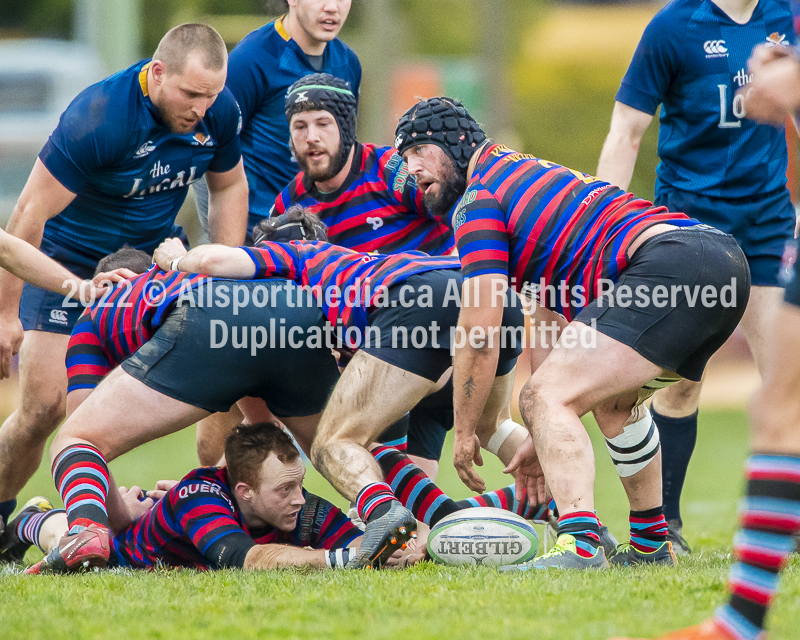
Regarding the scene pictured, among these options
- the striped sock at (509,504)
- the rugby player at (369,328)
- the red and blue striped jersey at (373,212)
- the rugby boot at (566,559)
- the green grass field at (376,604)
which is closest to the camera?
the green grass field at (376,604)

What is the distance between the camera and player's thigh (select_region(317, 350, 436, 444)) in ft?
14.1

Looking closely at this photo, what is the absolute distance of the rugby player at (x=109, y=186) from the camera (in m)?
5.09

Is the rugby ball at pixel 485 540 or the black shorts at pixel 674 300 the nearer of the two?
the black shorts at pixel 674 300

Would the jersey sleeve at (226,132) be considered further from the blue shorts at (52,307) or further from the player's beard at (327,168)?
the blue shorts at (52,307)

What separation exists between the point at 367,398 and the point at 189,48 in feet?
6.70

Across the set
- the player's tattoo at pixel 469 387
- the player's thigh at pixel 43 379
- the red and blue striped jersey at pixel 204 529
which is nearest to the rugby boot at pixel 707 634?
the player's tattoo at pixel 469 387

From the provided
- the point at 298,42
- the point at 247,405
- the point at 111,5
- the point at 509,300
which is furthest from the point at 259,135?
the point at 111,5

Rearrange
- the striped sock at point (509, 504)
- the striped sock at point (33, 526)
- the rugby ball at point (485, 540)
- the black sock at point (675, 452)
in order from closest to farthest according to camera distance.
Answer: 1. the rugby ball at point (485, 540)
2. the striped sock at point (33, 526)
3. the striped sock at point (509, 504)
4. the black sock at point (675, 452)

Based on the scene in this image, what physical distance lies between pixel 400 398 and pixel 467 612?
1.33 m

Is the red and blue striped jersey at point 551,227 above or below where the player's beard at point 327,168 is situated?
below

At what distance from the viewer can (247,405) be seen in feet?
17.1

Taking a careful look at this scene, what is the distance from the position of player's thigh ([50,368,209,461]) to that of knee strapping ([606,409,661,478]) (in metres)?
1.83

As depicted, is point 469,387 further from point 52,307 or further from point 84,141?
point 52,307

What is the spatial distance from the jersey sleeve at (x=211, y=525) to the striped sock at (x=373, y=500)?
52 centimetres
